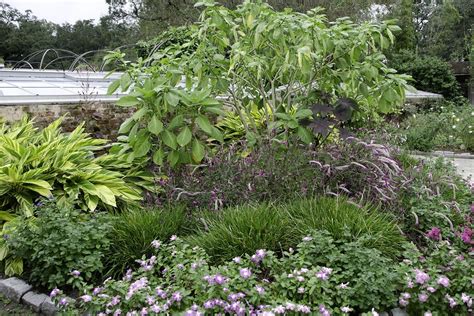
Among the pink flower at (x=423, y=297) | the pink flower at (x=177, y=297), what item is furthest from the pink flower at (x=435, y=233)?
the pink flower at (x=177, y=297)

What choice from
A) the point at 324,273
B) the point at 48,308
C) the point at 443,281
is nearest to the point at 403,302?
the point at 443,281

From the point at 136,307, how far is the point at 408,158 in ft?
10.6

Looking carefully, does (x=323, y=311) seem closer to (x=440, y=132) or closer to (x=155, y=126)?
(x=155, y=126)

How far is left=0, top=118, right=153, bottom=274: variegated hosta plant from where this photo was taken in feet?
10.8

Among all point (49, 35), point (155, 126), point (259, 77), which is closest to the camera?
point (155, 126)

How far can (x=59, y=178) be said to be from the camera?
3.51 meters

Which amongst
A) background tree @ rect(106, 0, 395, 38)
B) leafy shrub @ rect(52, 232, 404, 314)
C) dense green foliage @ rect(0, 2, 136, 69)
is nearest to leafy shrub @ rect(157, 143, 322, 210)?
leafy shrub @ rect(52, 232, 404, 314)

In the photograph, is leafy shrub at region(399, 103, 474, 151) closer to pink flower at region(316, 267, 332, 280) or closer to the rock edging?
pink flower at region(316, 267, 332, 280)

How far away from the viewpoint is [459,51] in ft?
80.2

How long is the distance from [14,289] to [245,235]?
4.77ft

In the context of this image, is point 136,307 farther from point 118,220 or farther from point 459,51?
point 459,51

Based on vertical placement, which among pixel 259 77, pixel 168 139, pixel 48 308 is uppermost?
pixel 259 77

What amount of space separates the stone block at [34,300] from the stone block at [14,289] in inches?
1.5

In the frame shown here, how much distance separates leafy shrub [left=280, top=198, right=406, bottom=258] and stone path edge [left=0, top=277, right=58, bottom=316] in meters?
1.50
